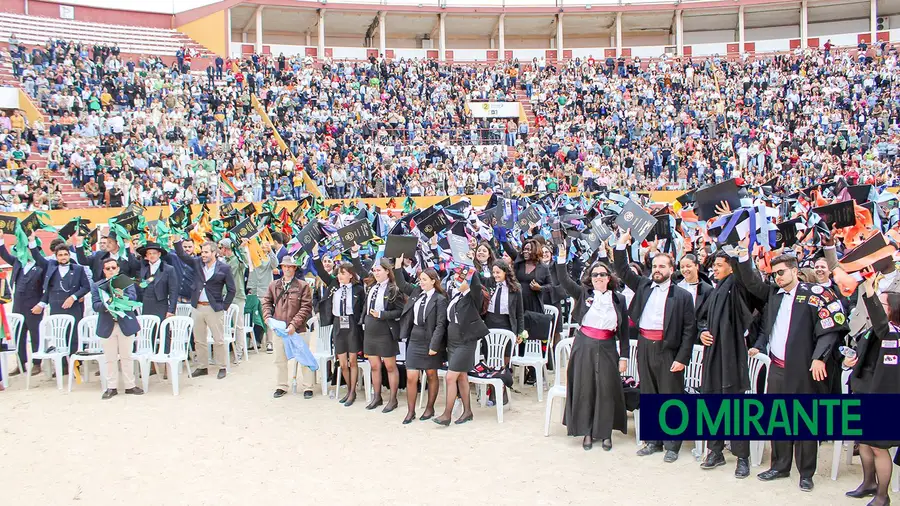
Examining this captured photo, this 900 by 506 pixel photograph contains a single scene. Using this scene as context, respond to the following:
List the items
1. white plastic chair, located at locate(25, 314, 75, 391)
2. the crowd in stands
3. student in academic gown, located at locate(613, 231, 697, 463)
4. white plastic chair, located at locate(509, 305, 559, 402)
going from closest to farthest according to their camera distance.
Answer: student in academic gown, located at locate(613, 231, 697, 463)
white plastic chair, located at locate(509, 305, 559, 402)
white plastic chair, located at locate(25, 314, 75, 391)
the crowd in stands

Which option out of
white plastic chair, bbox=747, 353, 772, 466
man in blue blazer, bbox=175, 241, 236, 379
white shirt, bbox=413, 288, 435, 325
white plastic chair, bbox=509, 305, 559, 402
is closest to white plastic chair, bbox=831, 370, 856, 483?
white plastic chair, bbox=747, 353, 772, 466

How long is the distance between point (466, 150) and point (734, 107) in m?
11.3

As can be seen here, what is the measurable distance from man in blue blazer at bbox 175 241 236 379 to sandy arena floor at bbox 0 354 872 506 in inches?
51.4

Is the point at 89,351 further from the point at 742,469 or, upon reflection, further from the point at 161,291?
the point at 742,469

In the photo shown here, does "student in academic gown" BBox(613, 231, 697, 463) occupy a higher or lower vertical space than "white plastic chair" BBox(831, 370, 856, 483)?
higher

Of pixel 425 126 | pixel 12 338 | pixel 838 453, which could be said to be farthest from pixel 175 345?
pixel 425 126

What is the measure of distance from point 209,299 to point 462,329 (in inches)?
152

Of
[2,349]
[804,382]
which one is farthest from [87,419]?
[804,382]

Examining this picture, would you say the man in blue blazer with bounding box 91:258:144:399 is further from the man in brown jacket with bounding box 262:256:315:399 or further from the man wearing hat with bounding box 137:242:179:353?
the man in brown jacket with bounding box 262:256:315:399

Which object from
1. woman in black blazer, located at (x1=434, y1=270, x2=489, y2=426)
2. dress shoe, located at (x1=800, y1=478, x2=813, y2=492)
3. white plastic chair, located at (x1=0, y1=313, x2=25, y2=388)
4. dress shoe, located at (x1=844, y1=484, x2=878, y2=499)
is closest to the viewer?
dress shoe, located at (x1=844, y1=484, x2=878, y2=499)

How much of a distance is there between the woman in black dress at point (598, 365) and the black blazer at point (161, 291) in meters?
5.25

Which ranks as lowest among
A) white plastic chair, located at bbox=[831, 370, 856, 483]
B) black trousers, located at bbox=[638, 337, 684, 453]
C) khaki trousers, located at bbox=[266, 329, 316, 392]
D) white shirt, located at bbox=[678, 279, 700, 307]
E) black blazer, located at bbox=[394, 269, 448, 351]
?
white plastic chair, located at bbox=[831, 370, 856, 483]

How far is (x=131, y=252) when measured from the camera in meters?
10.7

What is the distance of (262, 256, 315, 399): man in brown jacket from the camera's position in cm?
888
